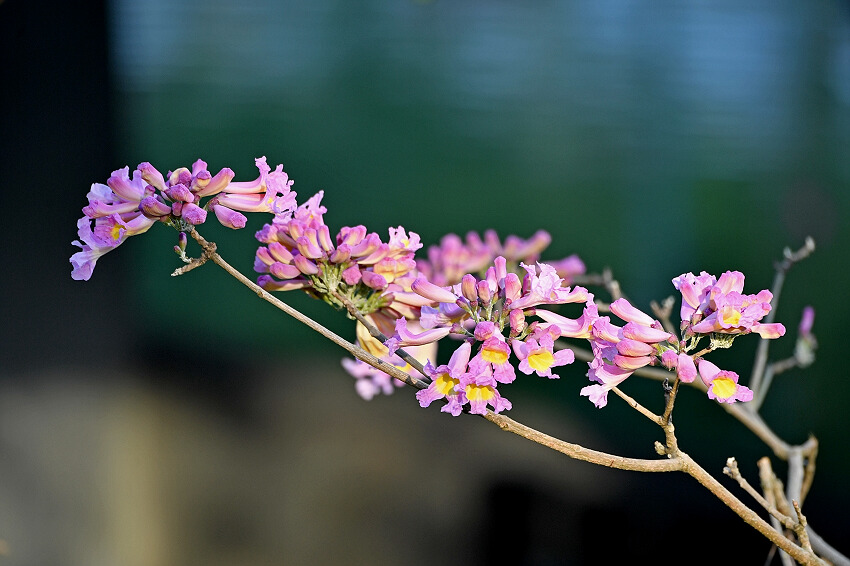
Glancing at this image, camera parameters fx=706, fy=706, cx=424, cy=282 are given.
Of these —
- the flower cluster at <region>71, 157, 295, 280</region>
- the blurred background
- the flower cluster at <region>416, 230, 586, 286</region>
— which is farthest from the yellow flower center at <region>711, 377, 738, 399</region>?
the blurred background

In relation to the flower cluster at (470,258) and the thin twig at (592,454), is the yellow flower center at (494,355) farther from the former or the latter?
the flower cluster at (470,258)

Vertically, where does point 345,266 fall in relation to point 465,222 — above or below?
above

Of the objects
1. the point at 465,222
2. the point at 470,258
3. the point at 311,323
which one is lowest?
the point at 465,222

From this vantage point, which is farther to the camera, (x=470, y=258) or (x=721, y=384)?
(x=470, y=258)

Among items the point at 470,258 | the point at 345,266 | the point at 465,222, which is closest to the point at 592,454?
→ the point at 345,266

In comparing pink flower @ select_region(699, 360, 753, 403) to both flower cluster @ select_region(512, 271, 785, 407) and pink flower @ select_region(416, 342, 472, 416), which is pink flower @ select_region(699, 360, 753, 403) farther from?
pink flower @ select_region(416, 342, 472, 416)

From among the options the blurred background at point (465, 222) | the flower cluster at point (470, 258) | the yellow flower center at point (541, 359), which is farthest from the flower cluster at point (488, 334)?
the blurred background at point (465, 222)

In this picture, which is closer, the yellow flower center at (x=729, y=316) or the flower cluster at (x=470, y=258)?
the yellow flower center at (x=729, y=316)

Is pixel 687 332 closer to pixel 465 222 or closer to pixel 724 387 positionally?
pixel 724 387
